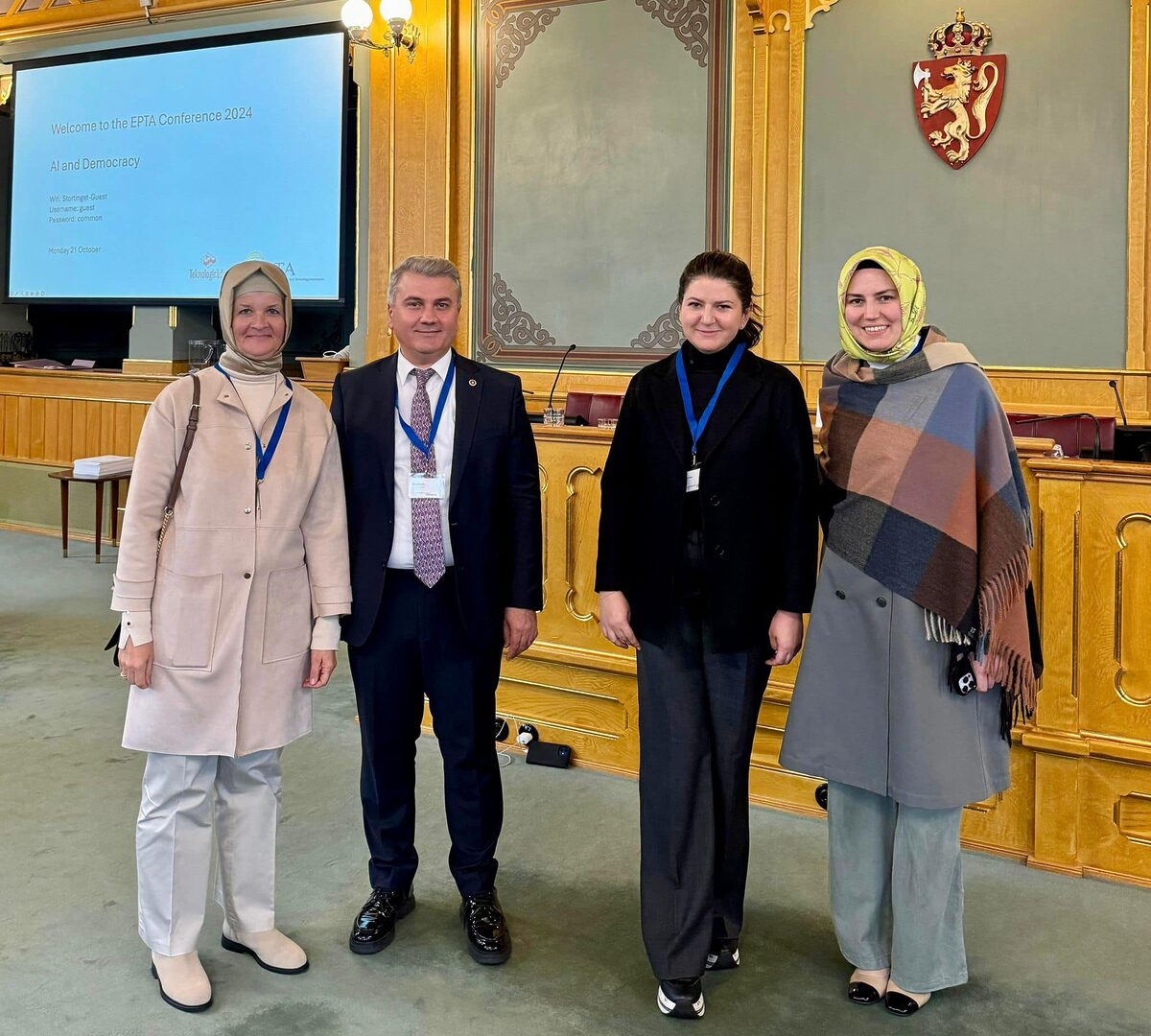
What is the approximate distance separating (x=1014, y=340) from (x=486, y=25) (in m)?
3.20

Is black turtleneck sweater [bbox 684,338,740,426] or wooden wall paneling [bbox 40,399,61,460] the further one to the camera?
wooden wall paneling [bbox 40,399,61,460]

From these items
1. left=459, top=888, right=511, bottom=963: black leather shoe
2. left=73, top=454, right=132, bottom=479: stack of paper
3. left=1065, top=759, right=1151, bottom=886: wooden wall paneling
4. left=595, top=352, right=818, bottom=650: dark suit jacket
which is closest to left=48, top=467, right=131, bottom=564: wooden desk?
left=73, top=454, right=132, bottom=479: stack of paper

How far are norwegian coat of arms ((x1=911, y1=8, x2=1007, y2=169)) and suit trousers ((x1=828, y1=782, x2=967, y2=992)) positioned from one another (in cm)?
347

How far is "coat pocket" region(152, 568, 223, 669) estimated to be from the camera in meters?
2.13

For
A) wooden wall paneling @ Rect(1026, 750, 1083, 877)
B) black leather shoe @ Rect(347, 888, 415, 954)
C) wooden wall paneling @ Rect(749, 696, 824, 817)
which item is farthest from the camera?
wooden wall paneling @ Rect(749, 696, 824, 817)

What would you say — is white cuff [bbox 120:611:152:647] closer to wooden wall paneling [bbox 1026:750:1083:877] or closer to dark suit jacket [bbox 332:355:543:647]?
dark suit jacket [bbox 332:355:543:647]

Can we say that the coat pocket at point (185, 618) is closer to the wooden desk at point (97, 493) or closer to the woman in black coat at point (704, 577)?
the woman in black coat at point (704, 577)

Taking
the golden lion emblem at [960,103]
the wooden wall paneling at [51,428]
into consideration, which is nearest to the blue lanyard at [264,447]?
the golden lion emblem at [960,103]

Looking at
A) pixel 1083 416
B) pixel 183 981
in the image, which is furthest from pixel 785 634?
pixel 1083 416

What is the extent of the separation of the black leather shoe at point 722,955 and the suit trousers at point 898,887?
0.23m

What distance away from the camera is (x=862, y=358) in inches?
85.5

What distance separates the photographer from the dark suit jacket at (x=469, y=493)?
233 centimetres

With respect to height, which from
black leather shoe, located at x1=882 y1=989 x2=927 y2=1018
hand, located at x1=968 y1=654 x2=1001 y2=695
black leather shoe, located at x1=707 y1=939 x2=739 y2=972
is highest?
hand, located at x1=968 y1=654 x2=1001 y2=695

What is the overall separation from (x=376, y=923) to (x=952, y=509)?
149 cm
